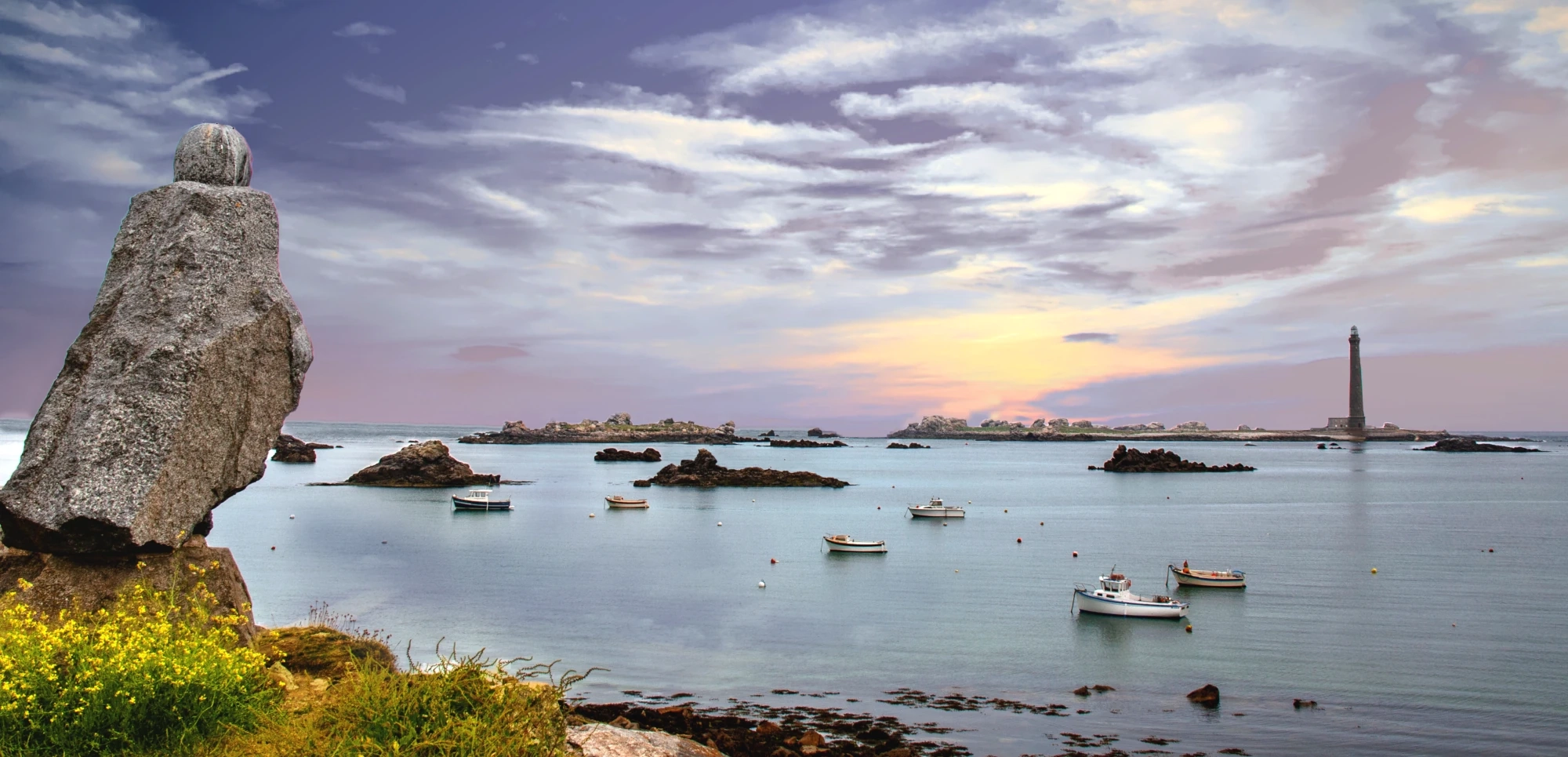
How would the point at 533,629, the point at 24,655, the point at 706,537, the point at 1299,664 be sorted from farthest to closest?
the point at 706,537
the point at 533,629
the point at 1299,664
the point at 24,655

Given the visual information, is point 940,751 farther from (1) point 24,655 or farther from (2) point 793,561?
(2) point 793,561

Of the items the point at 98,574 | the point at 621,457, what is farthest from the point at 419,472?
the point at 98,574

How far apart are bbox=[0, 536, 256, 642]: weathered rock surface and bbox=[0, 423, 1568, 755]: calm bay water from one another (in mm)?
12517

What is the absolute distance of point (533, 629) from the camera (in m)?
29.7

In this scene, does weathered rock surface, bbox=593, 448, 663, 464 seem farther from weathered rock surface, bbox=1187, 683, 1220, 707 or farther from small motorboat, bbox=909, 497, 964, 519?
weathered rock surface, bbox=1187, 683, 1220, 707

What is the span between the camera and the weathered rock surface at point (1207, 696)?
882 inches

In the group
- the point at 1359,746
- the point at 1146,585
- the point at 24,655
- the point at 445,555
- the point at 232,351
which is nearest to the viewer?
the point at 24,655

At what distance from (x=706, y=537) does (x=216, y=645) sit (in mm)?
50056

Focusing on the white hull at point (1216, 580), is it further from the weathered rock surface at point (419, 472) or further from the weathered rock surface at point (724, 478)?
the weathered rock surface at point (419, 472)

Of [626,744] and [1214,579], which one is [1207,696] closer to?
[626,744]

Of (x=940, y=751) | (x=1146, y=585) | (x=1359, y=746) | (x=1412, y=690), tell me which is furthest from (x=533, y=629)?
(x=1146, y=585)

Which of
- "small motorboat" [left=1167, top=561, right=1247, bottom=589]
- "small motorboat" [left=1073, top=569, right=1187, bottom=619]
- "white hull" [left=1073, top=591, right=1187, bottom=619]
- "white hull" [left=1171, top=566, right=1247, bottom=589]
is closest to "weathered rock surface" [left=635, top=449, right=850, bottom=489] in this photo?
"small motorboat" [left=1167, top=561, right=1247, bottom=589]

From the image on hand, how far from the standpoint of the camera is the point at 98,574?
1084 centimetres

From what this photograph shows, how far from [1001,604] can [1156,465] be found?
378 ft
